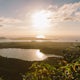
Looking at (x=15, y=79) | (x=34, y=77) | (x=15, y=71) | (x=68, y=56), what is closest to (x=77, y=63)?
(x=34, y=77)

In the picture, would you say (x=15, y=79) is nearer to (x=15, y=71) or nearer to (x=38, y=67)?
(x=15, y=71)

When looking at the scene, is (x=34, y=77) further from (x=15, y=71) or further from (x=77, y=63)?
(x=15, y=71)

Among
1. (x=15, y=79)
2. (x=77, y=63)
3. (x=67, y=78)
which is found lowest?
(x=15, y=79)

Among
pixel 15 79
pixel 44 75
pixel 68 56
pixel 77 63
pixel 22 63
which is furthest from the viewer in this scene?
pixel 22 63

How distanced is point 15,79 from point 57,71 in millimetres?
32732

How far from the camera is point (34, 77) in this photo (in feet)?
11.3

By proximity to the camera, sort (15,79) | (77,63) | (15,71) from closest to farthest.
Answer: (77,63), (15,79), (15,71)

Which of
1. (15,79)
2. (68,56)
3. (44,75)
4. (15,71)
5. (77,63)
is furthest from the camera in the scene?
(15,71)

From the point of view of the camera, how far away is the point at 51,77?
3.53 metres

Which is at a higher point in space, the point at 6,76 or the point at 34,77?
the point at 34,77

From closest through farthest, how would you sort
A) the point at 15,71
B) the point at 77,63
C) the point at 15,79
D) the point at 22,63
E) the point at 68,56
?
1. the point at 77,63
2. the point at 68,56
3. the point at 15,79
4. the point at 15,71
5. the point at 22,63

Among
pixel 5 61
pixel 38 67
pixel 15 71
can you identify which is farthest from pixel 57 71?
pixel 5 61

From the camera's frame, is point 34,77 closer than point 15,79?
Yes

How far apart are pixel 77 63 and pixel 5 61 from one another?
170 ft
